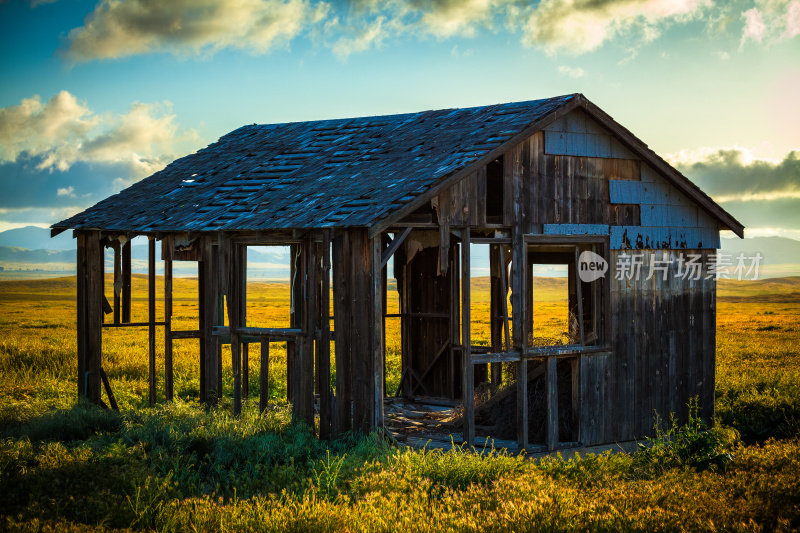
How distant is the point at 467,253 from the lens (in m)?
12.2

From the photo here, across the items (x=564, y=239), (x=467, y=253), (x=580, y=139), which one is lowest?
(x=467, y=253)

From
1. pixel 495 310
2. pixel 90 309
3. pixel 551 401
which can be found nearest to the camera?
pixel 551 401

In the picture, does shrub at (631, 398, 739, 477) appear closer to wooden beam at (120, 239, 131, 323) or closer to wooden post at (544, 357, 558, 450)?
wooden post at (544, 357, 558, 450)

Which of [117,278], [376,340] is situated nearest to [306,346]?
[376,340]

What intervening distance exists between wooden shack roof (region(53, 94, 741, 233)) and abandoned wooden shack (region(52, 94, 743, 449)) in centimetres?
5

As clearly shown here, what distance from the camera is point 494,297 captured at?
1698cm

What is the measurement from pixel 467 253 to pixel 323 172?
4.01 m

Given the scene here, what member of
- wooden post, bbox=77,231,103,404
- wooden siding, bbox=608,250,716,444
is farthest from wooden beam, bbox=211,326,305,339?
wooden siding, bbox=608,250,716,444

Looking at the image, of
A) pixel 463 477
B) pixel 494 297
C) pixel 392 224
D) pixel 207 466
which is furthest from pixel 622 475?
pixel 494 297

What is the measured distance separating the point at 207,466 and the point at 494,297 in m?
7.43

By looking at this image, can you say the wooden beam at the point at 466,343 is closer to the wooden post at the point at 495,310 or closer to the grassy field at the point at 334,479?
the grassy field at the point at 334,479

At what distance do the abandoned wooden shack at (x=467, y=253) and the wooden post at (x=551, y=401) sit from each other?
0.03m

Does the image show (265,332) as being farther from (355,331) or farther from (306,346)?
(355,331)

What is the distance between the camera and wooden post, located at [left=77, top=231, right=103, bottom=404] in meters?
16.5
